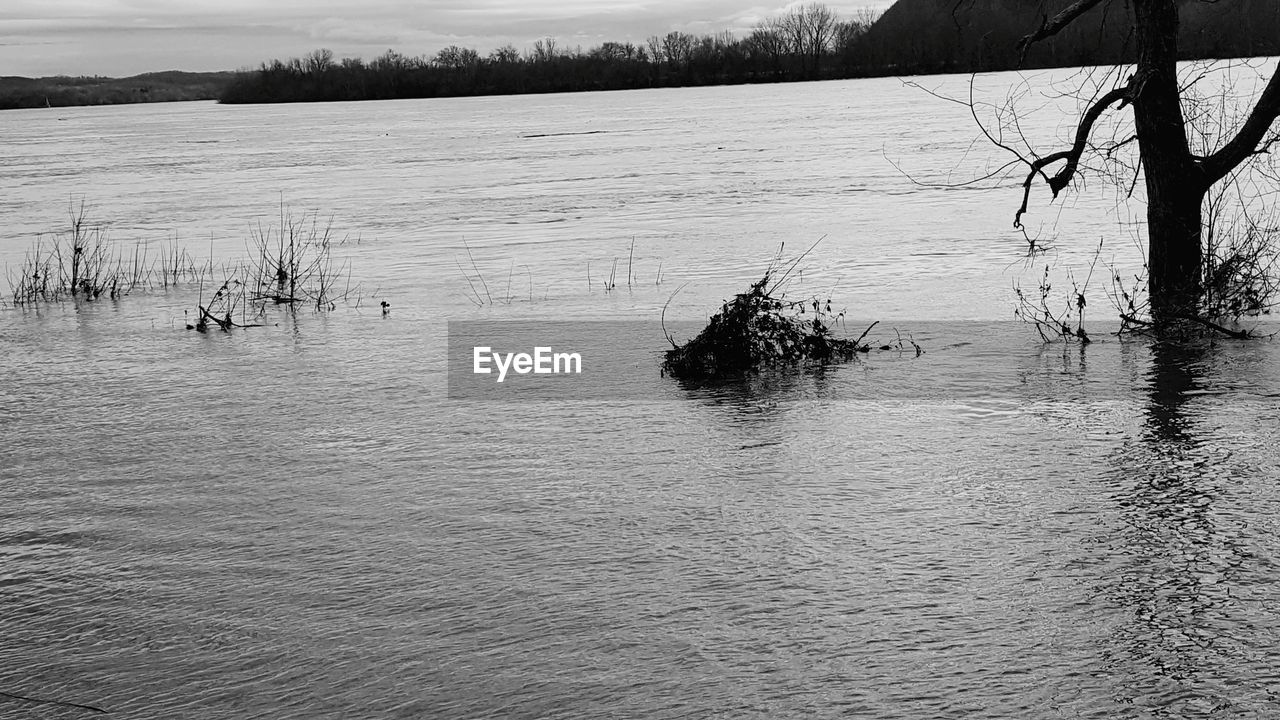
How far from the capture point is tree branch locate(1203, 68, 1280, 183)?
10.7 metres

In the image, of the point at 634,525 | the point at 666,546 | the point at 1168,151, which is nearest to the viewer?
the point at 666,546

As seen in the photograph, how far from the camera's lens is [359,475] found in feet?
24.1

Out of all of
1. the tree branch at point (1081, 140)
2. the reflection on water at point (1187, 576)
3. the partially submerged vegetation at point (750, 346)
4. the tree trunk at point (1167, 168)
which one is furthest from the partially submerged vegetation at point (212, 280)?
the reflection on water at point (1187, 576)

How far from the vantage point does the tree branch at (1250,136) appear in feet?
35.0

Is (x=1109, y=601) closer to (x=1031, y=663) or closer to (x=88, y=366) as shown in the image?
(x=1031, y=663)

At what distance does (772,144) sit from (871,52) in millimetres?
132512

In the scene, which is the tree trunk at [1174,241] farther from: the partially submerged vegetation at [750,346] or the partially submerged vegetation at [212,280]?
the partially submerged vegetation at [212,280]

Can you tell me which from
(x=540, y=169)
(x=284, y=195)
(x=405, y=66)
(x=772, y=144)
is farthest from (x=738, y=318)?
(x=405, y=66)

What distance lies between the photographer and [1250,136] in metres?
10.9

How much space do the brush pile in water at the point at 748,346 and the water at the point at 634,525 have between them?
0.41 m

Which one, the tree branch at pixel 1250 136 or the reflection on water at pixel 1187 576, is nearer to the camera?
the reflection on water at pixel 1187 576

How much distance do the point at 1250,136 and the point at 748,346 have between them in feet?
15.6

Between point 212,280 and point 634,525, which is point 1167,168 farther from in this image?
point 212,280

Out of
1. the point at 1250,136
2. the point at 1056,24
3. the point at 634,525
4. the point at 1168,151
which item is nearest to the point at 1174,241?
the point at 1168,151
